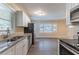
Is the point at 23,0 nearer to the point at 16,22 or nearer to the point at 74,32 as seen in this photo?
the point at 74,32

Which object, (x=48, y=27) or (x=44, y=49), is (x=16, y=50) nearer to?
(x=44, y=49)

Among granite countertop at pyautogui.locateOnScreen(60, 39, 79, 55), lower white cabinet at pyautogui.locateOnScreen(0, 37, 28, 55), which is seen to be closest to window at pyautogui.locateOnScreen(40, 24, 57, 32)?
lower white cabinet at pyautogui.locateOnScreen(0, 37, 28, 55)

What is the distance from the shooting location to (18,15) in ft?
19.1

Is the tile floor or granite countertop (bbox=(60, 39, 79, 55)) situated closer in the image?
granite countertop (bbox=(60, 39, 79, 55))

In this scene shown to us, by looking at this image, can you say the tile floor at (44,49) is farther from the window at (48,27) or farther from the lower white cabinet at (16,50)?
the window at (48,27)

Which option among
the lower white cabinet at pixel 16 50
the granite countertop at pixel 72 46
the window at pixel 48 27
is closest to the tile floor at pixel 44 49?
the lower white cabinet at pixel 16 50

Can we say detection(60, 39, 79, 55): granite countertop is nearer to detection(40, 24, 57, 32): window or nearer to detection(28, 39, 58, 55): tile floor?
detection(28, 39, 58, 55): tile floor

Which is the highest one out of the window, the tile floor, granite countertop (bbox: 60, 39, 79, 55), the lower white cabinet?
the window

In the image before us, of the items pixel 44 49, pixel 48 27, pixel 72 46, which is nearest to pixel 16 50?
pixel 72 46

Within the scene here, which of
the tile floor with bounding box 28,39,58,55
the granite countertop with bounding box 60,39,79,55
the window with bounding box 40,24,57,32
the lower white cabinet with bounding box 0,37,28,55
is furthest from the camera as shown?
the window with bounding box 40,24,57,32

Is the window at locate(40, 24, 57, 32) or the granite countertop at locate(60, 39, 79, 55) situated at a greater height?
the window at locate(40, 24, 57, 32)
